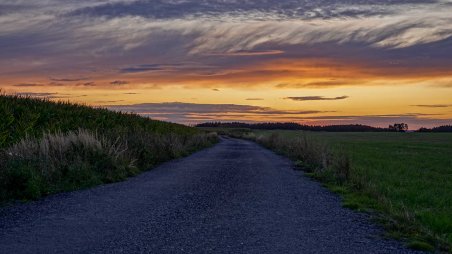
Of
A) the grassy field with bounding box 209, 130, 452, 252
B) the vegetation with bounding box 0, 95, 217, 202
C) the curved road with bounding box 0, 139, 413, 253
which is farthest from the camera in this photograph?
the vegetation with bounding box 0, 95, 217, 202

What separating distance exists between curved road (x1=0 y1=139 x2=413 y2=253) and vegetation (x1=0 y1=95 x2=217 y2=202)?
0.99 meters

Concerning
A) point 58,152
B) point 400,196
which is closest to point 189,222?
point 58,152

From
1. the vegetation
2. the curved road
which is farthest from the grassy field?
the vegetation

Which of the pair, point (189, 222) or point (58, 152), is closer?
point (189, 222)

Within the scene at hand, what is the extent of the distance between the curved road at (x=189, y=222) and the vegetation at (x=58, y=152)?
3.23ft

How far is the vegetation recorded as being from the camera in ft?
42.6

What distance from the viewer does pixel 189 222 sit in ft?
31.1

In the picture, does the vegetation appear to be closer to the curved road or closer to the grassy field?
the curved road

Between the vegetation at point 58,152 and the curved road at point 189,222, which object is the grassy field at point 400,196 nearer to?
the curved road at point 189,222

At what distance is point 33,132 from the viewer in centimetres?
2077

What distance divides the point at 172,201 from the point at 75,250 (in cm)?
488

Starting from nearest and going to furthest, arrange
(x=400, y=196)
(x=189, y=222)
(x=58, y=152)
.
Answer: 1. (x=189, y=222)
2. (x=400, y=196)
3. (x=58, y=152)

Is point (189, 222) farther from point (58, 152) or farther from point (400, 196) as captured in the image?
point (400, 196)

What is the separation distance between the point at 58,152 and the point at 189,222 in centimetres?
847
